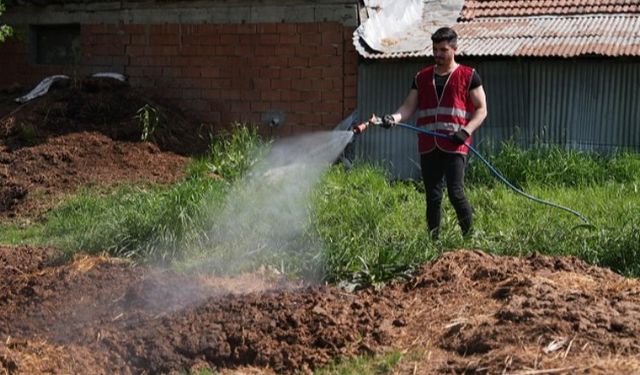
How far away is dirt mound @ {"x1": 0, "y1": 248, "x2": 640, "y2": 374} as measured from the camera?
17.1 feet

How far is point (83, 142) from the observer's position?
1210 cm

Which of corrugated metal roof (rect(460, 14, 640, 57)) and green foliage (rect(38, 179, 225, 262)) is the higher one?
corrugated metal roof (rect(460, 14, 640, 57))

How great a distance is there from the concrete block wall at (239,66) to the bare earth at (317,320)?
536cm

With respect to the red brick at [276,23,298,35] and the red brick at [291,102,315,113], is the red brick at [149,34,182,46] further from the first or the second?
the red brick at [291,102,315,113]

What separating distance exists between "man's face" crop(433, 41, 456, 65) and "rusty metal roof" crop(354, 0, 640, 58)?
400 centimetres

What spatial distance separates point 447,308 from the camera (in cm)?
617

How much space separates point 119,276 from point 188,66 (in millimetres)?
6601

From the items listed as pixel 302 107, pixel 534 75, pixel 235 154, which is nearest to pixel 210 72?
pixel 302 107

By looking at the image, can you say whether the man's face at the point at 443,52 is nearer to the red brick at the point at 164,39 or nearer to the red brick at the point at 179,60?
the red brick at the point at 179,60

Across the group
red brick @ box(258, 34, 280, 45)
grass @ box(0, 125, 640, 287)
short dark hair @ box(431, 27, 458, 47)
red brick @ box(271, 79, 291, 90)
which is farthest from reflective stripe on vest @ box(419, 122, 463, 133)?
red brick @ box(258, 34, 280, 45)

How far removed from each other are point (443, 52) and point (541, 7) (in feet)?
19.8

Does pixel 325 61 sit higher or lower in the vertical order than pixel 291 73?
higher

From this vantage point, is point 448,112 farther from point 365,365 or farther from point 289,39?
point 289,39

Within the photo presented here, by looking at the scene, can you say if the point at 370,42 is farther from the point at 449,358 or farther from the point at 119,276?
the point at 449,358
